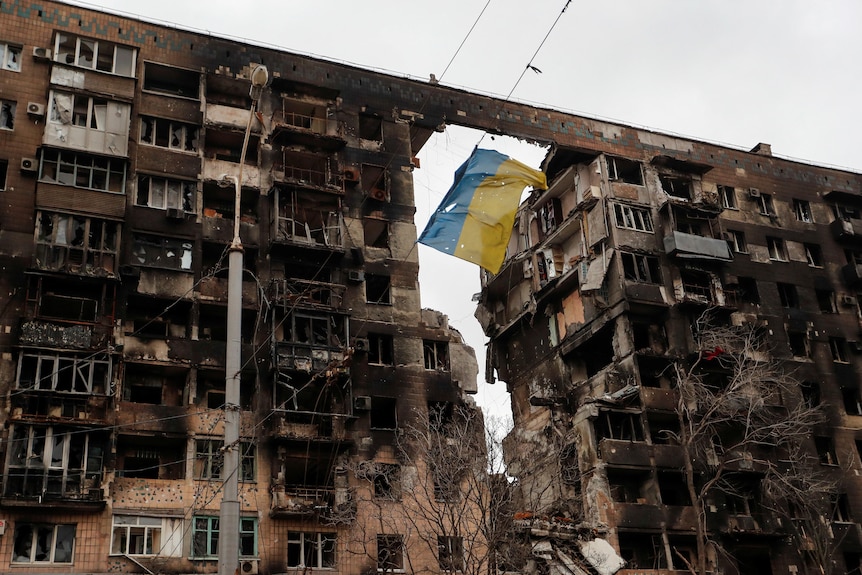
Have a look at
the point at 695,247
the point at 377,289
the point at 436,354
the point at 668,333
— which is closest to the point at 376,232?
the point at 377,289

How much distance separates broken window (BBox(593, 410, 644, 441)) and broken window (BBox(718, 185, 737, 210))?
1595cm

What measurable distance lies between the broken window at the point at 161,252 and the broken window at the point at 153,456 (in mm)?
7487

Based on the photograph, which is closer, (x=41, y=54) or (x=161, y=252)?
(x=161, y=252)

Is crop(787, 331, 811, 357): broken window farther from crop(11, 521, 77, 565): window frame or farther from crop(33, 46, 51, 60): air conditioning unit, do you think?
crop(33, 46, 51, 60): air conditioning unit

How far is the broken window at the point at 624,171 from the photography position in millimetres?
55406

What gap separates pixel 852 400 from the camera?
182ft

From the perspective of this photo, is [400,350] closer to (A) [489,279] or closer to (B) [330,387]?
(B) [330,387]

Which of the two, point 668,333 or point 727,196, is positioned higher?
point 727,196

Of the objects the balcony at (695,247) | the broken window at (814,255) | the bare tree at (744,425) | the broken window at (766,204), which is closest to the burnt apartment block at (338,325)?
the balcony at (695,247)

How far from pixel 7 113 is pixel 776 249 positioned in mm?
43118

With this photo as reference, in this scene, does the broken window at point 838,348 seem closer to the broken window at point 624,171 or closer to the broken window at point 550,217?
the broken window at point 624,171

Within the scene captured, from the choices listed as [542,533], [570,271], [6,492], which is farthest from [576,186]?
[6,492]

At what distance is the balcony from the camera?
53656mm

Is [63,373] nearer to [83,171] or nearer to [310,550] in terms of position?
[83,171]
